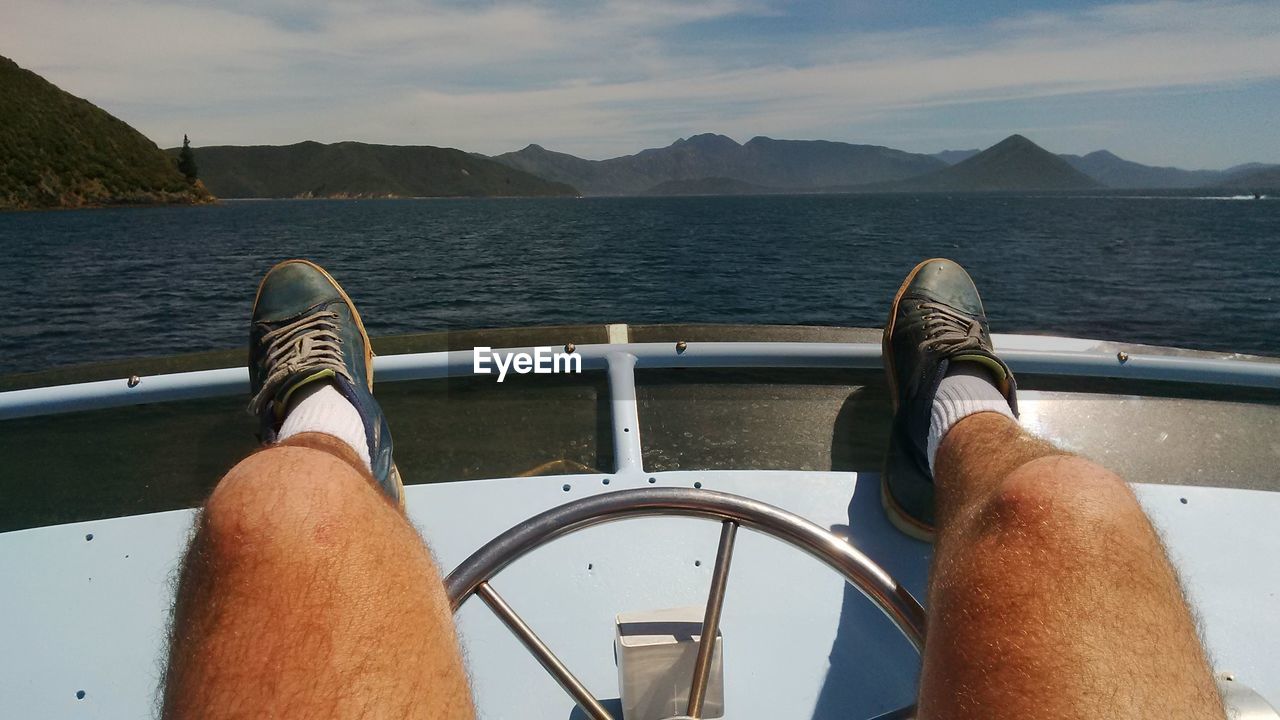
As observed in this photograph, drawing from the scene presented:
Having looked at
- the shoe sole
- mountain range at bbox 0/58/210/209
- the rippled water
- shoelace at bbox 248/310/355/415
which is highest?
mountain range at bbox 0/58/210/209

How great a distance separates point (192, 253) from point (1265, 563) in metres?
61.0

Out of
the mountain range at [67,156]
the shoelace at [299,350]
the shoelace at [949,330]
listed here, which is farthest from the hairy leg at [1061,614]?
the mountain range at [67,156]

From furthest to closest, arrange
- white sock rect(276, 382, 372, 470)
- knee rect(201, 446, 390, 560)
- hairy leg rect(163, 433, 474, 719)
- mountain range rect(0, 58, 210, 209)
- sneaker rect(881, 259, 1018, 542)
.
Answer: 1. mountain range rect(0, 58, 210, 209)
2. sneaker rect(881, 259, 1018, 542)
3. white sock rect(276, 382, 372, 470)
4. knee rect(201, 446, 390, 560)
5. hairy leg rect(163, 433, 474, 719)

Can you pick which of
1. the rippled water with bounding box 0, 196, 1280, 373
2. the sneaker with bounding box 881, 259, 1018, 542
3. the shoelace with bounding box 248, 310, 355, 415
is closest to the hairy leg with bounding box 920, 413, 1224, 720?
the sneaker with bounding box 881, 259, 1018, 542

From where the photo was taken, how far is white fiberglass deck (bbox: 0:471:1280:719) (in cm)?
149

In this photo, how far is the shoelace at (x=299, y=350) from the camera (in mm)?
1578

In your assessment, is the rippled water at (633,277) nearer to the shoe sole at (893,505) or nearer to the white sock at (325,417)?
the shoe sole at (893,505)

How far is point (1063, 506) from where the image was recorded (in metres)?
0.97

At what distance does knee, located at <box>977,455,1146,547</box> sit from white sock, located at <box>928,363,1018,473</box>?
54 cm

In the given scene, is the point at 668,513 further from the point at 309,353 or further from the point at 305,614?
the point at 309,353

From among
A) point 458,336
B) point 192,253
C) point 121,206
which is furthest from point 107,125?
point 458,336

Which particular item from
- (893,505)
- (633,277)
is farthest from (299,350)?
(633,277)

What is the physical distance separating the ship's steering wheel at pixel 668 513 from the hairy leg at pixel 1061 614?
0.06 meters

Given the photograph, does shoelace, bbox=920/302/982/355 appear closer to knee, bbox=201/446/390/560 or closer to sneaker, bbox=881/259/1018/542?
sneaker, bbox=881/259/1018/542
